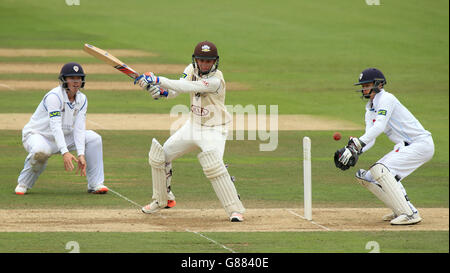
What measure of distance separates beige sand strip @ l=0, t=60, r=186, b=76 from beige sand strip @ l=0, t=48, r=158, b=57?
1.09 m

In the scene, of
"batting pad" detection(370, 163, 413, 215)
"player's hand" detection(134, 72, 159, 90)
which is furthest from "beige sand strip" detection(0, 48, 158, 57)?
"batting pad" detection(370, 163, 413, 215)

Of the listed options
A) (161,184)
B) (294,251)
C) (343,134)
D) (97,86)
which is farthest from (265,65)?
(294,251)

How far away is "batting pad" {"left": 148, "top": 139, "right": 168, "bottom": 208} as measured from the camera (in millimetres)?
9812

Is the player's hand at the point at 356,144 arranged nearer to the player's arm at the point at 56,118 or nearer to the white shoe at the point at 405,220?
the white shoe at the point at 405,220

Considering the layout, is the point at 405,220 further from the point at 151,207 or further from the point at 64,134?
the point at 64,134

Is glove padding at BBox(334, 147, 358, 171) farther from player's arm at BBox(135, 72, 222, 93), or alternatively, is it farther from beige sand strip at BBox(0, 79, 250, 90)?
beige sand strip at BBox(0, 79, 250, 90)

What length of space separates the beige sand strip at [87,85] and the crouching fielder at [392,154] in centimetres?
1357

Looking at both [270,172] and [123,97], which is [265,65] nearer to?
[123,97]

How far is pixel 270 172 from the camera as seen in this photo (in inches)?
537

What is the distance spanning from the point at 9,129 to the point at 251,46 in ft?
44.8

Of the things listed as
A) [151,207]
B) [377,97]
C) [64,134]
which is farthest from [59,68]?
[377,97]

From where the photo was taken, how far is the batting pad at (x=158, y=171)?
981 centimetres

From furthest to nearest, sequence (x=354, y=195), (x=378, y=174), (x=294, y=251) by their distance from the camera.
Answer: (x=354, y=195) < (x=378, y=174) < (x=294, y=251)

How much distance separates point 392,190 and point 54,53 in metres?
19.2
